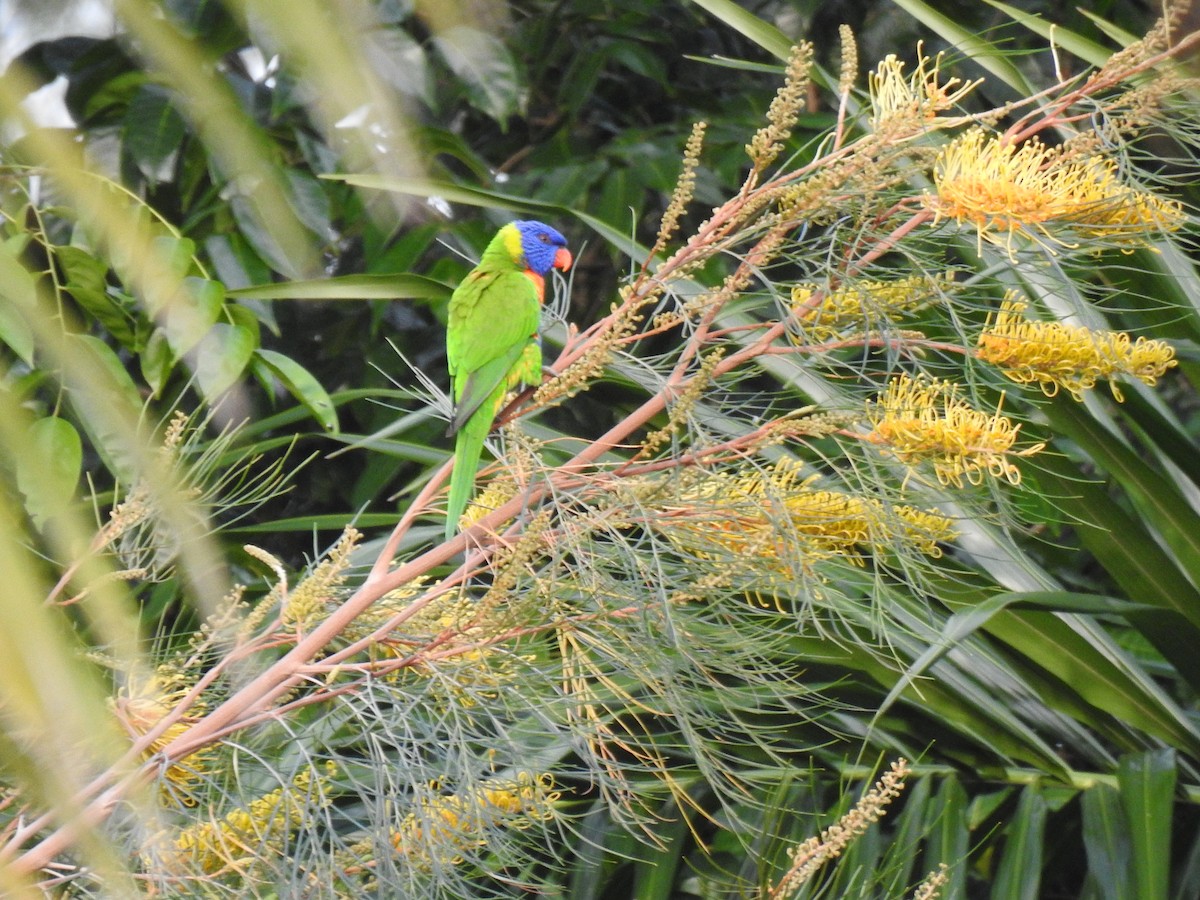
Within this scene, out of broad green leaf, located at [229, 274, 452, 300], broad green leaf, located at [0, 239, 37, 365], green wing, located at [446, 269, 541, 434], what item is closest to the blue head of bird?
green wing, located at [446, 269, 541, 434]

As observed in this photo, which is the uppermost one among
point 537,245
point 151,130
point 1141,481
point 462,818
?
point 151,130

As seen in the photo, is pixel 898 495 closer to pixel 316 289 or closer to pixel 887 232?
pixel 887 232

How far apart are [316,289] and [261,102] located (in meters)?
0.78

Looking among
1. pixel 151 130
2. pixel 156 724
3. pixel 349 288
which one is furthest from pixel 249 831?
pixel 151 130

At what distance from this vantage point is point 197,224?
181cm

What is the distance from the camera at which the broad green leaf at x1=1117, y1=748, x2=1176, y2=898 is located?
1046 millimetres

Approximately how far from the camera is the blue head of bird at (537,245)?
178 cm

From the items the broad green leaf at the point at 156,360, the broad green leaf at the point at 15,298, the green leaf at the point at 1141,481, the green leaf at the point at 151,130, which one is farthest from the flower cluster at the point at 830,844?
the green leaf at the point at 151,130

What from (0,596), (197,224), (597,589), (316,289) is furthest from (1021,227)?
(197,224)

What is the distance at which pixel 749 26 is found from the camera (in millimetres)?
1320

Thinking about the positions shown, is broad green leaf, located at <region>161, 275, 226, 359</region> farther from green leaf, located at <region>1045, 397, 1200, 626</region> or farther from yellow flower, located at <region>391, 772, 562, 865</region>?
green leaf, located at <region>1045, 397, 1200, 626</region>

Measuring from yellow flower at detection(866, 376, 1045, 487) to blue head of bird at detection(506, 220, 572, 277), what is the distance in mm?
911

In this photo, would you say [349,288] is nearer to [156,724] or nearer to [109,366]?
[109,366]

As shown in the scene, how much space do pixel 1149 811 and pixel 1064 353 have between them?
510 mm
